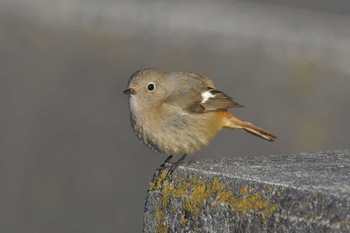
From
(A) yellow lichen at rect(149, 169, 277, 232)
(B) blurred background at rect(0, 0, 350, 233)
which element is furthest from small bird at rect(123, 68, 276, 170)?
(B) blurred background at rect(0, 0, 350, 233)

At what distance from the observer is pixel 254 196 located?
4043mm

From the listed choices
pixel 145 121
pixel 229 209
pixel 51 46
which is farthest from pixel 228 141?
pixel 229 209

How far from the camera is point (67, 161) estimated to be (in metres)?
11.9

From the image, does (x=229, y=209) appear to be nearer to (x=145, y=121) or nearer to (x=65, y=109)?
(x=145, y=121)

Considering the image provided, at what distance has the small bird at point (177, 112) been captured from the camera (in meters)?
6.48

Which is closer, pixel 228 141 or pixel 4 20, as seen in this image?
pixel 228 141

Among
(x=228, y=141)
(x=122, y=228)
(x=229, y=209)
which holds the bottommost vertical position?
(x=122, y=228)

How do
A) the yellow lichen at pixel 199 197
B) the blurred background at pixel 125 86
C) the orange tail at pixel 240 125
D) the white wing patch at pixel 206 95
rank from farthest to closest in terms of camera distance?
the blurred background at pixel 125 86 → the orange tail at pixel 240 125 → the white wing patch at pixel 206 95 → the yellow lichen at pixel 199 197

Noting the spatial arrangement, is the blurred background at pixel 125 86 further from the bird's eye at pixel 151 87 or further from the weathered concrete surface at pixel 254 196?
the weathered concrete surface at pixel 254 196

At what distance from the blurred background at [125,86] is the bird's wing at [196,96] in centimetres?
403

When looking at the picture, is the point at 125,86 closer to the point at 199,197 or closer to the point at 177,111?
the point at 177,111

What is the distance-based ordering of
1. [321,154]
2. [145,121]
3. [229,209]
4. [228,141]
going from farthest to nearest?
[228,141]
[145,121]
[321,154]
[229,209]

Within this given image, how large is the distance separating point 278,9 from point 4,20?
3120 mm

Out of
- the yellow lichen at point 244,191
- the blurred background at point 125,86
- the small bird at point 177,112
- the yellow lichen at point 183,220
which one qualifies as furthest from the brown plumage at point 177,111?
the blurred background at point 125,86
